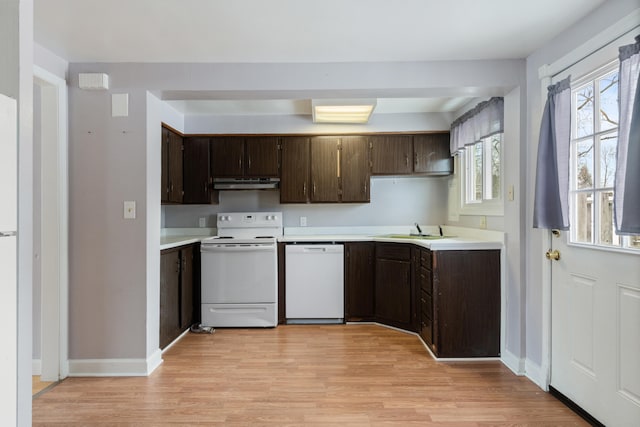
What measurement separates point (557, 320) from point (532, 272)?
0.37 metres

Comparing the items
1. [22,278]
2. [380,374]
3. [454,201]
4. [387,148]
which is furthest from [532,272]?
[22,278]

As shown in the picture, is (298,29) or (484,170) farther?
(484,170)

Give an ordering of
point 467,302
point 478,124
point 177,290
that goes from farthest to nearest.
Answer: point 177,290, point 478,124, point 467,302

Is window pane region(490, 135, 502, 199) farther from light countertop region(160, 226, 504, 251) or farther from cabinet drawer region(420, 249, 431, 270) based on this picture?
cabinet drawer region(420, 249, 431, 270)

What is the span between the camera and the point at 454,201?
4.18 metres

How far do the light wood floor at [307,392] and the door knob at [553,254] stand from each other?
90cm

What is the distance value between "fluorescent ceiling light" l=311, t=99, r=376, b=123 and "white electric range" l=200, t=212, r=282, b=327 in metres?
1.41

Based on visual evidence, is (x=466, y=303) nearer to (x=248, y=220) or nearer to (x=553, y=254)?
(x=553, y=254)

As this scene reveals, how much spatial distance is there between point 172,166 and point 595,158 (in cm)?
351

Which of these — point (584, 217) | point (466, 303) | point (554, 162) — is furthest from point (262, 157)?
point (584, 217)

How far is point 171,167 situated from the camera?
378 cm

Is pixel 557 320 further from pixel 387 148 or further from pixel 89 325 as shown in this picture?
pixel 89 325

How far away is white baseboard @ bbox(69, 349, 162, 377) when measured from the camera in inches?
108

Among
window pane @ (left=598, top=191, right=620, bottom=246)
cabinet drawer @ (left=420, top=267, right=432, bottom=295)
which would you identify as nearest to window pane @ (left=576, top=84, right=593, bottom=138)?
window pane @ (left=598, top=191, right=620, bottom=246)
